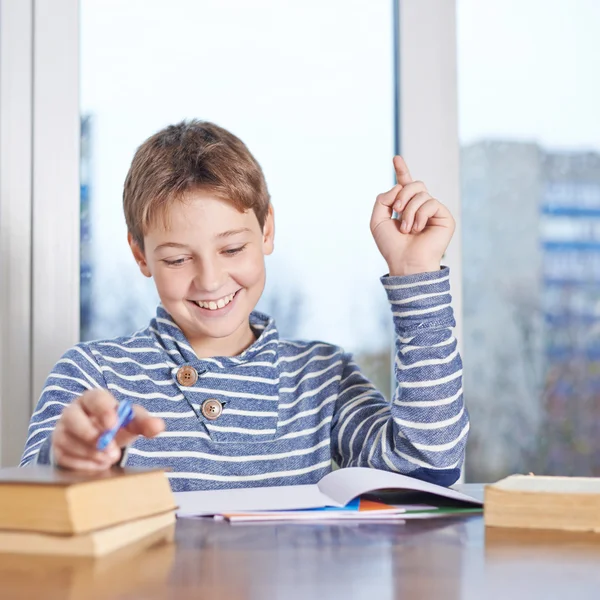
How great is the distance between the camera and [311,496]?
0.84m

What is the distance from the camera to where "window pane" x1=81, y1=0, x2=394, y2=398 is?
1.68m

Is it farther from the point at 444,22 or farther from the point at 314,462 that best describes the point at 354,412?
the point at 444,22

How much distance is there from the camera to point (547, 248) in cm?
179

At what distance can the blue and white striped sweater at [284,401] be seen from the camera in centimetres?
108

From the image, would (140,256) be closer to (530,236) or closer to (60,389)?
(60,389)

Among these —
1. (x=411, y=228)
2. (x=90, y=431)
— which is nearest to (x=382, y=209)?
(x=411, y=228)

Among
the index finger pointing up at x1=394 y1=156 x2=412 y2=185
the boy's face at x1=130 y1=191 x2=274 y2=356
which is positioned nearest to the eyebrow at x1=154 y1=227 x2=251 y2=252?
the boy's face at x1=130 y1=191 x2=274 y2=356

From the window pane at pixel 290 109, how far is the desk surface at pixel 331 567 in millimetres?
1033

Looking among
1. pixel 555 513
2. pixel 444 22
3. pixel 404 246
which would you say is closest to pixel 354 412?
pixel 404 246

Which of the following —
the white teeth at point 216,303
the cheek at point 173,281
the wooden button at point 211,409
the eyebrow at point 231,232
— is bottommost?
the wooden button at point 211,409

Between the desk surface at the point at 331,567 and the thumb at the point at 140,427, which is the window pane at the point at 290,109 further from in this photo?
the desk surface at the point at 331,567

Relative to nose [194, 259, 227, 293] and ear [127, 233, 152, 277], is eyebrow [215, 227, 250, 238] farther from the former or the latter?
ear [127, 233, 152, 277]

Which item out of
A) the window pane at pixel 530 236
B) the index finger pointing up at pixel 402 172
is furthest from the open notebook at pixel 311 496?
the window pane at pixel 530 236

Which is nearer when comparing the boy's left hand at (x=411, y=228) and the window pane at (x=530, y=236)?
the boy's left hand at (x=411, y=228)
